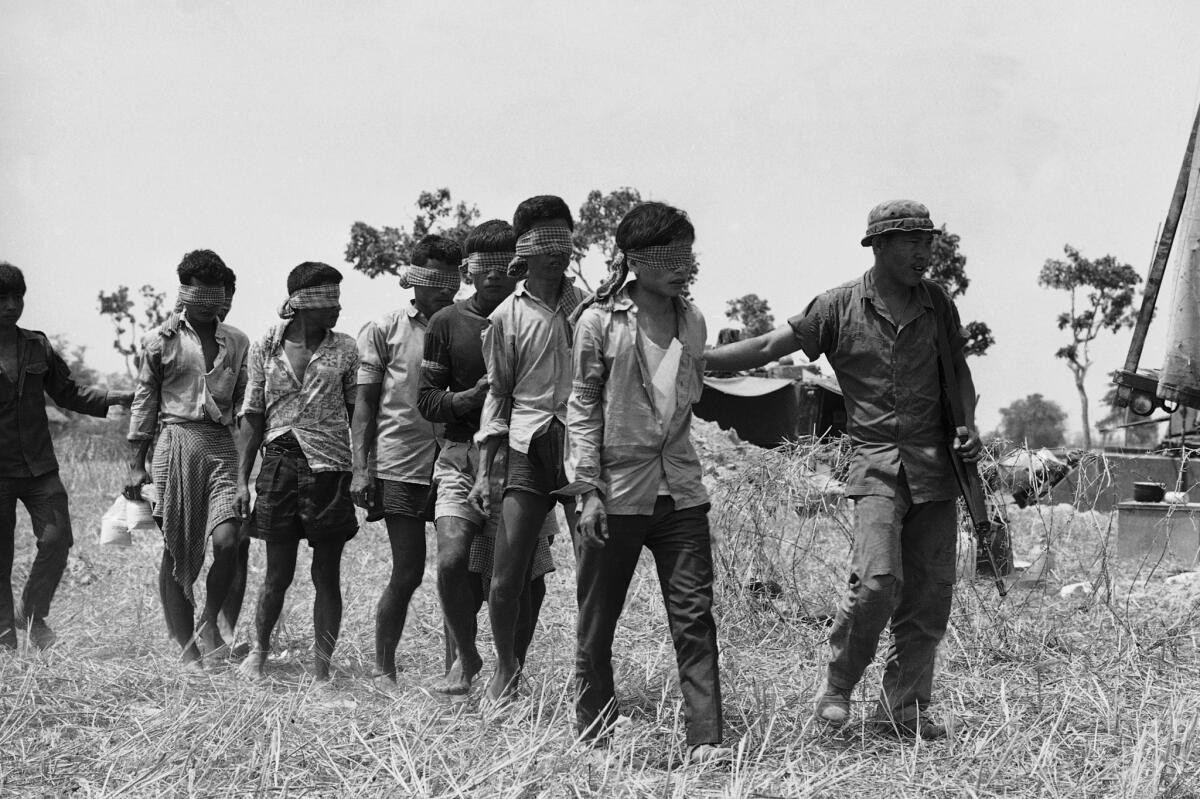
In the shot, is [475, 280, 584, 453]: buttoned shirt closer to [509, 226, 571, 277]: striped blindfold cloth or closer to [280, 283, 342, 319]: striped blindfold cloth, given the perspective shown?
[509, 226, 571, 277]: striped blindfold cloth

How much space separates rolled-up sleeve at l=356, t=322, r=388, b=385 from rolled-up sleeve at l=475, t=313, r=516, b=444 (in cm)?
91

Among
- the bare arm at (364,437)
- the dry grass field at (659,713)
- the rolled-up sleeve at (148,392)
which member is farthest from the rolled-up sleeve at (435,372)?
the rolled-up sleeve at (148,392)

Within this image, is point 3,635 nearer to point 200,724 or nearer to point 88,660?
point 88,660

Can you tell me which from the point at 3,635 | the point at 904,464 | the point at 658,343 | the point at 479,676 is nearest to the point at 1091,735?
the point at 904,464

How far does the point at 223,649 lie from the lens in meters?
5.80

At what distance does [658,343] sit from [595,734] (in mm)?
1272

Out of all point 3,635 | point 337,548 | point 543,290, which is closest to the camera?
point 543,290

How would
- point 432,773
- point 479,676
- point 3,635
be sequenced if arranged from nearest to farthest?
point 432,773
point 479,676
point 3,635

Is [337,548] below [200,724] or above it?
above

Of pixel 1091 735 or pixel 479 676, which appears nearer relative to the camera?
pixel 1091 735

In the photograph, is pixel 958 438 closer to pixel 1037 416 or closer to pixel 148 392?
pixel 148 392

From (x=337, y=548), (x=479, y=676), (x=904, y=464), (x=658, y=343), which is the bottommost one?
(x=479, y=676)

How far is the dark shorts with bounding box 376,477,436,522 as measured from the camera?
5.21 m

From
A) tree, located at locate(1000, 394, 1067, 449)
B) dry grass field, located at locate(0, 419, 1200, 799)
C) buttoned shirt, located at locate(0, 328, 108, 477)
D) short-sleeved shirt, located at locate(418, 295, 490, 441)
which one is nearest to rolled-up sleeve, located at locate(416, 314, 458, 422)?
short-sleeved shirt, located at locate(418, 295, 490, 441)
